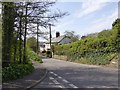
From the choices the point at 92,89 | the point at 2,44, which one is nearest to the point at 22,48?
the point at 2,44

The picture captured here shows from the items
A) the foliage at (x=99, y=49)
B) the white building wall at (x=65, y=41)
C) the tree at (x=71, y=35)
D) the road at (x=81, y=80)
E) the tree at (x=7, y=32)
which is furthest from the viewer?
the white building wall at (x=65, y=41)

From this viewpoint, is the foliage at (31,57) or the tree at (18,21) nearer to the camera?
the tree at (18,21)

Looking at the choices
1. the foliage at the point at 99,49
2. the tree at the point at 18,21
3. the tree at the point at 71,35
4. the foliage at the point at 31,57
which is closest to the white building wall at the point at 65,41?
the tree at the point at 71,35

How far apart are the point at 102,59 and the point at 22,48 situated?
11.5 meters

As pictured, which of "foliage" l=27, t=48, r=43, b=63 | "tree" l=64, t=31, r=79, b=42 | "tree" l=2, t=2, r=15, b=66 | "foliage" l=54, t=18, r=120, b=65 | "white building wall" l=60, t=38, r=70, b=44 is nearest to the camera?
"tree" l=2, t=2, r=15, b=66

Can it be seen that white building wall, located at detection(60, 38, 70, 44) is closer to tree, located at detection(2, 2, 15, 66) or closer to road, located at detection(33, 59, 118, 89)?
road, located at detection(33, 59, 118, 89)

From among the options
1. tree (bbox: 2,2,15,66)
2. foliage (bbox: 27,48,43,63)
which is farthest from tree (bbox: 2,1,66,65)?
foliage (bbox: 27,48,43,63)

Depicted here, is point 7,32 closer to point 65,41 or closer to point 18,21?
point 18,21

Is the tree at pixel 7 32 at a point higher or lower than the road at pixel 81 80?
higher

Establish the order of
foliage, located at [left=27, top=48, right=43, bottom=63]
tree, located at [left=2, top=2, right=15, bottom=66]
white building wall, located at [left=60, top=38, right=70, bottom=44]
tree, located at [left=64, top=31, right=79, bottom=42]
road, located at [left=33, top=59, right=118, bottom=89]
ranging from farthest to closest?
1. white building wall, located at [left=60, top=38, right=70, bottom=44]
2. tree, located at [left=64, top=31, right=79, bottom=42]
3. foliage, located at [left=27, top=48, right=43, bottom=63]
4. tree, located at [left=2, top=2, right=15, bottom=66]
5. road, located at [left=33, top=59, right=118, bottom=89]

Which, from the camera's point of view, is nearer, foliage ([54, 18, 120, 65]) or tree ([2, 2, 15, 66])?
tree ([2, 2, 15, 66])

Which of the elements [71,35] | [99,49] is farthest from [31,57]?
[71,35]

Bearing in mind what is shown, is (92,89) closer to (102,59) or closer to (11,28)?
(11,28)

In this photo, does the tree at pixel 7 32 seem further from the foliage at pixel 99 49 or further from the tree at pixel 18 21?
the foliage at pixel 99 49
